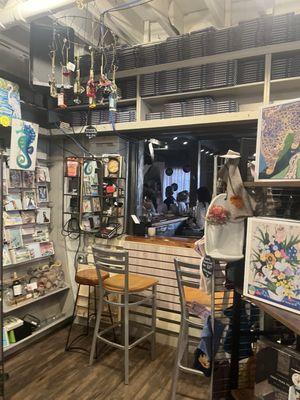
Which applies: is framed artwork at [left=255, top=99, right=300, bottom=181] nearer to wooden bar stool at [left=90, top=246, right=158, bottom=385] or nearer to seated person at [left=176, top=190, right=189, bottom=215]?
wooden bar stool at [left=90, top=246, right=158, bottom=385]

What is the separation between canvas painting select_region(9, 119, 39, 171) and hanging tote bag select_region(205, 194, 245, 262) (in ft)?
7.16

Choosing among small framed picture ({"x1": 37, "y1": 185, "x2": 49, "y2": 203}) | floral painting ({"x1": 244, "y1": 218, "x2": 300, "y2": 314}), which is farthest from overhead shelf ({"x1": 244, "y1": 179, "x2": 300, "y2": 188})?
small framed picture ({"x1": 37, "y1": 185, "x2": 49, "y2": 203})

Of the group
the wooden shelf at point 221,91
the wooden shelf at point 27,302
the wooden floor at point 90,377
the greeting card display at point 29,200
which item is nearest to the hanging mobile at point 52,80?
the wooden shelf at point 221,91

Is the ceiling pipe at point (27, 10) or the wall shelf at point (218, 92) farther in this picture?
the wall shelf at point (218, 92)

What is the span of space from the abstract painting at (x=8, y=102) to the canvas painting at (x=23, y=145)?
0.08 meters

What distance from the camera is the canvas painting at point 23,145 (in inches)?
114

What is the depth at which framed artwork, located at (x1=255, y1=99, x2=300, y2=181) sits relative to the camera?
1.15 m

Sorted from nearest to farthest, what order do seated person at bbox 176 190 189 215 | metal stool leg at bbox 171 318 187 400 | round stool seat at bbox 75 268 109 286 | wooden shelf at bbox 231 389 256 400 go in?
wooden shelf at bbox 231 389 256 400, metal stool leg at bbox 171 318 187 400, round stool seat at bbox 75 268 109 286, seated person at bbox 176 190 189 215

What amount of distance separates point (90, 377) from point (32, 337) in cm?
87

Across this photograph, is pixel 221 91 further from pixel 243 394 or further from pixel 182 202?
pixel 243 394

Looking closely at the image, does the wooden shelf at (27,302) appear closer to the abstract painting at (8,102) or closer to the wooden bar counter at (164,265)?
the wooden bar counter at (164,265)

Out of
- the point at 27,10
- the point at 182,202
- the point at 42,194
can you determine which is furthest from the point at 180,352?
the point at 27,10

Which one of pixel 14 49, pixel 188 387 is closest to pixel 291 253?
pixel 188 387

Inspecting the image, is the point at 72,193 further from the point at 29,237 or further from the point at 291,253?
the point at 291,253
